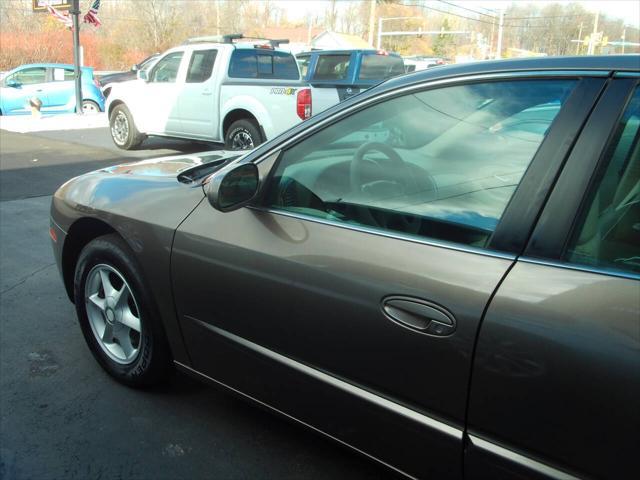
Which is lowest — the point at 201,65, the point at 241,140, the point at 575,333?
the point at 241,140

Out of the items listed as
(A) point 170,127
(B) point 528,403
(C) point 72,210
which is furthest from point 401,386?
(A) point 170,127

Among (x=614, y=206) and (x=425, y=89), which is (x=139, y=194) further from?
(x=614, y=206)

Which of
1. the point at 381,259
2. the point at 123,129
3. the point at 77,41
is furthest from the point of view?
the point at 77,41

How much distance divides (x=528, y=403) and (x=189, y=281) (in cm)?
145

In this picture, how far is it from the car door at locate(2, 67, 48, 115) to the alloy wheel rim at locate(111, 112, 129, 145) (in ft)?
20.8

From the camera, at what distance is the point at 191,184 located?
2680 mm

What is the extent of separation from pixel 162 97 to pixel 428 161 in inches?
366

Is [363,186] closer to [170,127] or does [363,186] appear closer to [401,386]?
[401,386]

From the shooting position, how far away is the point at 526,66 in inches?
73.1

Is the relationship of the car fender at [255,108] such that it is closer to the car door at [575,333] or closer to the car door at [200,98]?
the car door at [200,98]

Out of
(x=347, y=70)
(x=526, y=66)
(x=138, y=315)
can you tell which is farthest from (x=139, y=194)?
(x=347, y=70)

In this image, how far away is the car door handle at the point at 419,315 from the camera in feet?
5.64

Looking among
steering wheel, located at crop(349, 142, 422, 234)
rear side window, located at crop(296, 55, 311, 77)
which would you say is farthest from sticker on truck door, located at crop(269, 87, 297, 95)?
steering wheel, located at crop(349, 142, 422, 234)

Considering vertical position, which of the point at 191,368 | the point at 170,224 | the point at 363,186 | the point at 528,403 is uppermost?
the point at 363,186
